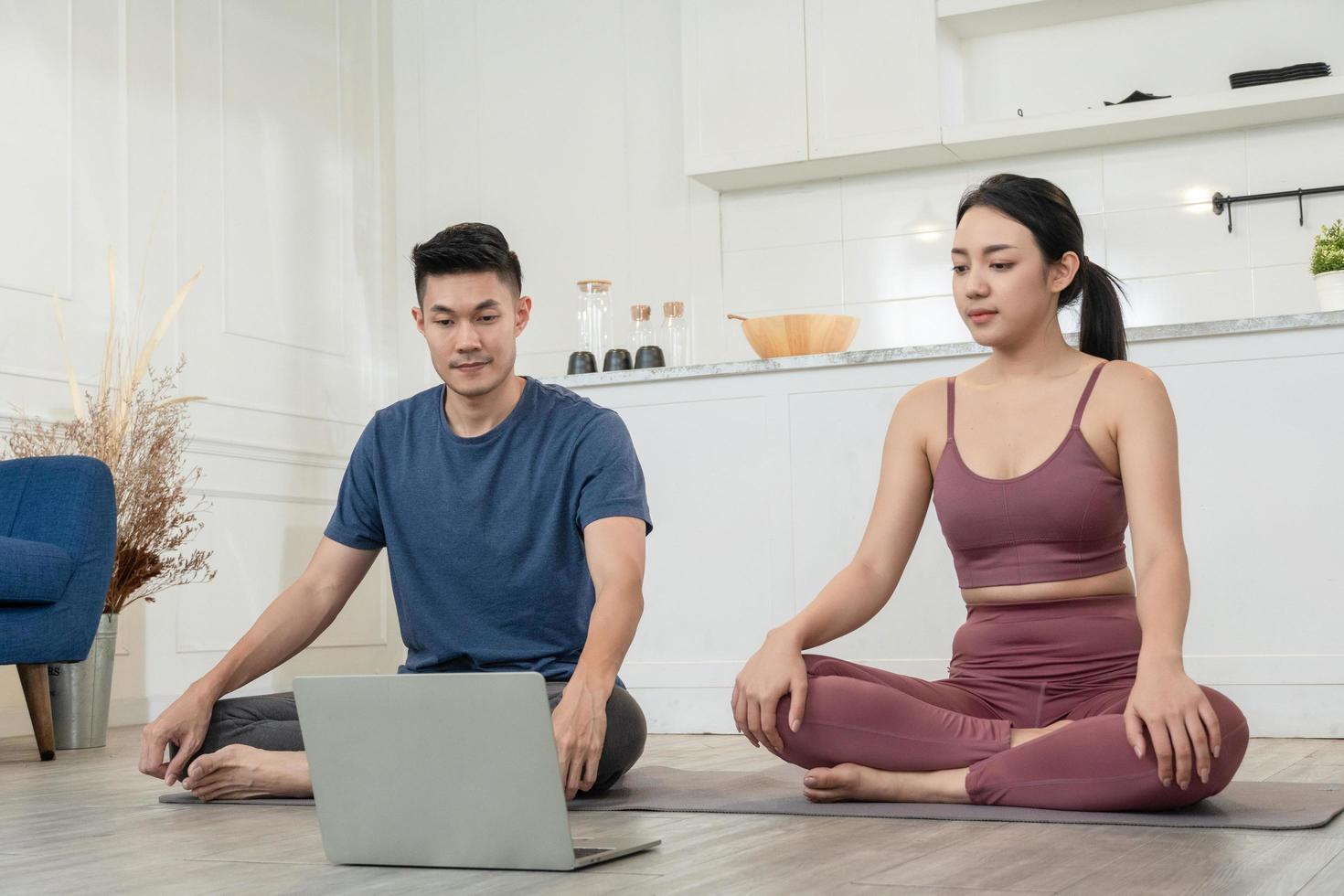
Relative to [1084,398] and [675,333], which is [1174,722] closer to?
[1084,398]

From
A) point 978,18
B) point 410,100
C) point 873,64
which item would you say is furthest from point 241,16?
point 978,18

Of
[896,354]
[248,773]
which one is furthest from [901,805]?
[896,354]

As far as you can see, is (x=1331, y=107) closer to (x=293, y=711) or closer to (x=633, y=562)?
(x=633, y=562)

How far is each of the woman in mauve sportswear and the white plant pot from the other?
1437 mm

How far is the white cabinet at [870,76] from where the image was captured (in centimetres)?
466

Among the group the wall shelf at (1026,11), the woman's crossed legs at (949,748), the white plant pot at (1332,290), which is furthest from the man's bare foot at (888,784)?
the wall shelf at (1026,11)

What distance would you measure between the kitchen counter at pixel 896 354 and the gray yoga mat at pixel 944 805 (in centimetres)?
128

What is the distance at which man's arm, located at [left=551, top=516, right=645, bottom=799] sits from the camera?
5.55 ft

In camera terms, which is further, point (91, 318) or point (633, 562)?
point (91, 318)

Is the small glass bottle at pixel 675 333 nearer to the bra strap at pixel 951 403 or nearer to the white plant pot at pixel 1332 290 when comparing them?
the white plant pot at pixel 1332 290

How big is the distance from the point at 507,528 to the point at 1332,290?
7.05 ft

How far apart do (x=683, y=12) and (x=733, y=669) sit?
2.45m

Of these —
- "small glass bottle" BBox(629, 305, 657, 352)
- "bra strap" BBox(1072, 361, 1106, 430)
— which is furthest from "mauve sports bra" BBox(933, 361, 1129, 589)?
"small glass bottle" BBox(629, 305, 657, 352)

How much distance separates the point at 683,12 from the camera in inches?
197
